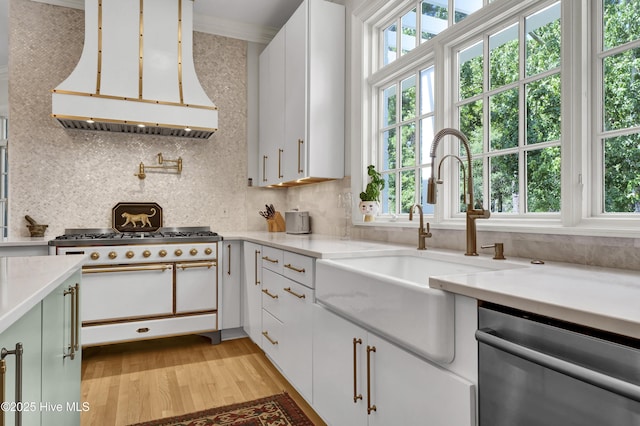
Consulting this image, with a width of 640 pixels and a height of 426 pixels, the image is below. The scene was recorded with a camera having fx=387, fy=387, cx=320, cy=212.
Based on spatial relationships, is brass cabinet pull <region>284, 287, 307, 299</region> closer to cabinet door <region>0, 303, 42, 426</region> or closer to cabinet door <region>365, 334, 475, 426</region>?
cabinet door <region>365, 334, 475, 426</region>

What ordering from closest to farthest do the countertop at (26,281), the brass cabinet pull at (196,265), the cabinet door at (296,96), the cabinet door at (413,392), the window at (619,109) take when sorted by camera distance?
the countertop at (26,281), the cabinet door at (413,392), the window at (619,109), the cabinet door at (296,96), the brass cabinet pull at (196,265)

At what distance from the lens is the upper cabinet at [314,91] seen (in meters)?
2.91

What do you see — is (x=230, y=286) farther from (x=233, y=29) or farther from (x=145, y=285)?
(x=233, y=29)

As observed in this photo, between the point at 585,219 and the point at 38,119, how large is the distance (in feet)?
12.9

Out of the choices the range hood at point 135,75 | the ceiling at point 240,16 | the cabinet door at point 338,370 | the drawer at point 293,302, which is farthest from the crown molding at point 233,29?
the cabinet door at point 338,370

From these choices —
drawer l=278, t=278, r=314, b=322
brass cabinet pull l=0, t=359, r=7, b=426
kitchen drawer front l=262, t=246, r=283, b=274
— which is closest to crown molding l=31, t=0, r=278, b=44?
kitchen drawer front l=262, t=246, r=283, b=274

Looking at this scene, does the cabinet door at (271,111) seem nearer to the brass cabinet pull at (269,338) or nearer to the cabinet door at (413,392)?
the brass cabinet pull at (269,338)

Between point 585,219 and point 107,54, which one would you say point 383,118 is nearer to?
point 585,219

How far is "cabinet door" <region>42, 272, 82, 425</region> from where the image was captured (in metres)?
1.09

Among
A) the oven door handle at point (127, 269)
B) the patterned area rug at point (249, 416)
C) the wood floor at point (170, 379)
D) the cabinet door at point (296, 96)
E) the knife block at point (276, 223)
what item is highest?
the cabinet door at point (296, 96)

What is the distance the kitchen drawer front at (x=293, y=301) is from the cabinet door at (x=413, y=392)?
661 millimetres

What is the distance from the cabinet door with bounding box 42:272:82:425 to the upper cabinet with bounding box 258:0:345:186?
1.80 m

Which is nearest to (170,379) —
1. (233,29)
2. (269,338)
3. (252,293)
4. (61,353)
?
(269,338)

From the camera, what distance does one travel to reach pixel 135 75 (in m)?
3.14
